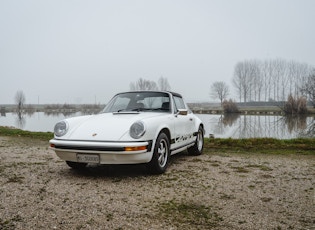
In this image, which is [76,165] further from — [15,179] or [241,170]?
[241,170]

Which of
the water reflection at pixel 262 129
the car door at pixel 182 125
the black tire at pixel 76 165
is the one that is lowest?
the water reflection at pixel 262 129

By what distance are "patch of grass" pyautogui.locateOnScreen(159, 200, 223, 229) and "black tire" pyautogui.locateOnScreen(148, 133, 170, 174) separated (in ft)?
3.98

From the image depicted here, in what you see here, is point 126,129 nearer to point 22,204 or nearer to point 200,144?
point 22,204

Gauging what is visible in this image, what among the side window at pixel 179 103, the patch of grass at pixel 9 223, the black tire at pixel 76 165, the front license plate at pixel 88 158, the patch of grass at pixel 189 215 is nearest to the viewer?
the patch of grass at pixel 9 223

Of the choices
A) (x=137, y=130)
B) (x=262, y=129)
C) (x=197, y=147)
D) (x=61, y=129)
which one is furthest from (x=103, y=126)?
(x=262, y=129)

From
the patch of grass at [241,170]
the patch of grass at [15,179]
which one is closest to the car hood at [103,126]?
the patch of grass at [15,179]

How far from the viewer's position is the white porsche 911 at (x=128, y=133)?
13.9ft

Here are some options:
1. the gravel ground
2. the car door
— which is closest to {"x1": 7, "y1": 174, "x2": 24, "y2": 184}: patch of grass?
the gravel ground

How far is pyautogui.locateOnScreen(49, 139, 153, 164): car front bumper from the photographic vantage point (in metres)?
4.12

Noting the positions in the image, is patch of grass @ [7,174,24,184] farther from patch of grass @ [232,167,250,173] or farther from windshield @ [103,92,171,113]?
patch of grass @ [232,167,250,173]

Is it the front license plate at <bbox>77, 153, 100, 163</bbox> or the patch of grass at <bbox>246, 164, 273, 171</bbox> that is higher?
the front license plate at <bbox>77, 153, 100, 163</bbox>

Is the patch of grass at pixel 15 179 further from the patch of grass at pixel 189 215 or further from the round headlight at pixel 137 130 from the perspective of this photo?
the patch of grass at pixel 189 215

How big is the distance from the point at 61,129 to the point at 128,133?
1.30 m

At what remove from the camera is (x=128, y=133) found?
171 inches
